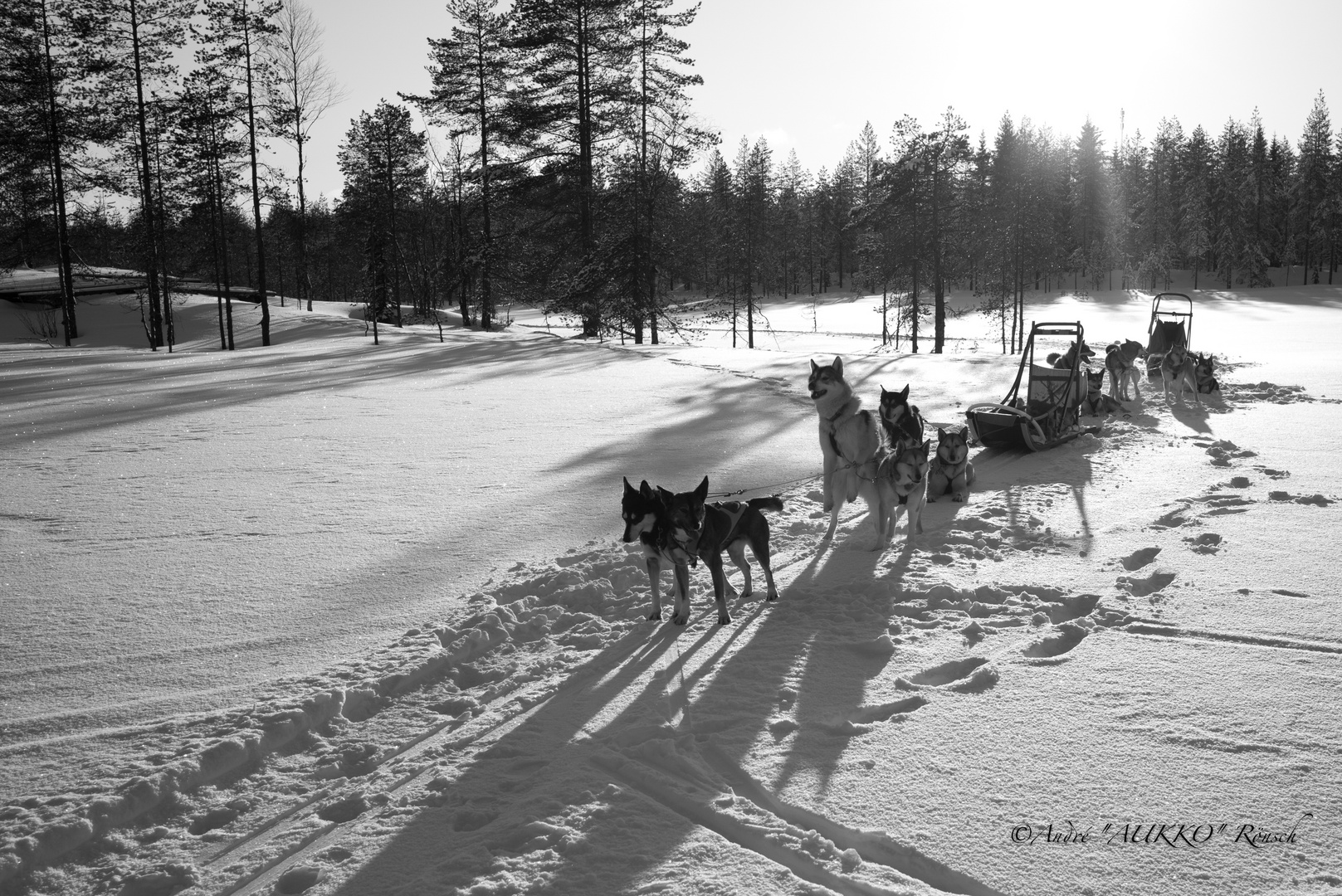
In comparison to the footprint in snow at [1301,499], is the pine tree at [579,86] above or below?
above

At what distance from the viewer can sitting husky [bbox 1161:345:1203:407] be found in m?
12.2

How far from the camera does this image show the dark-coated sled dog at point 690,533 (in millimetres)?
4238

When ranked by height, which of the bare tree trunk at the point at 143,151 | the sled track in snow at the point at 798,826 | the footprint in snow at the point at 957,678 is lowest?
the sled track in snow at the point at 798,826

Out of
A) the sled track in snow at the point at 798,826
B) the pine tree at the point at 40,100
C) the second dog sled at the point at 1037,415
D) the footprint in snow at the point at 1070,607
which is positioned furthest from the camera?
the pine tree at the point at 40,100

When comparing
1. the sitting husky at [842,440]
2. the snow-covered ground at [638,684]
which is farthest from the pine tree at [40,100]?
the sitting husky at [842,440]

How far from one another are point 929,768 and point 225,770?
109 inches

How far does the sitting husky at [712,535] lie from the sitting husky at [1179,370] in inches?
405

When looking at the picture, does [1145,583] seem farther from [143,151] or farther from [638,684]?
[143,151]

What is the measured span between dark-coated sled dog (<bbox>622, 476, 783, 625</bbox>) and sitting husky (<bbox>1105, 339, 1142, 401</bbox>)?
9.44m

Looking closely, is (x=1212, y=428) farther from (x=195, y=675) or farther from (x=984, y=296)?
(x=984, y=296)

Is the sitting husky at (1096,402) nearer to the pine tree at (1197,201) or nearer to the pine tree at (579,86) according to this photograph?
the pine tree at (579,86)

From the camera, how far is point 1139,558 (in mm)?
5336

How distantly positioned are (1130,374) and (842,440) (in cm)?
890

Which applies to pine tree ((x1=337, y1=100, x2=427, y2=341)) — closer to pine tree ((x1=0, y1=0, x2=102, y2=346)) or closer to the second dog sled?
pine tree ((x1=0, y1=0, x2=102, y2=346))
